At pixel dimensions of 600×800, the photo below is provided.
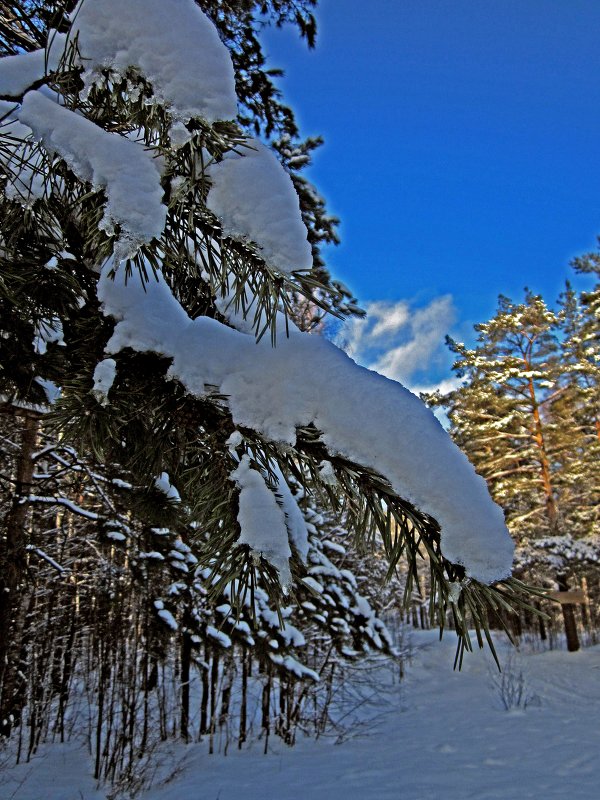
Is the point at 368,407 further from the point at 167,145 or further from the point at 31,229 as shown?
the point at 31,229

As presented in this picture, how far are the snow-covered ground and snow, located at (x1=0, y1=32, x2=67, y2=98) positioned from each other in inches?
187

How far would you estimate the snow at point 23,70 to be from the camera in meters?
0.95

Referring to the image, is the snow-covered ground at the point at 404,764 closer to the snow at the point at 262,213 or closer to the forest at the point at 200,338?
the forest at the point at 200,338

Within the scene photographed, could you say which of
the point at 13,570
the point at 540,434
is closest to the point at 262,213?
the point at 13,570

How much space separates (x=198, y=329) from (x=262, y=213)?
309 mm

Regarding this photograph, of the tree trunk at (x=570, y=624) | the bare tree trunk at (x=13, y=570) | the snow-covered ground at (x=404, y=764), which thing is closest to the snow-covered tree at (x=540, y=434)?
the tree trunk at (x=570, y=624)

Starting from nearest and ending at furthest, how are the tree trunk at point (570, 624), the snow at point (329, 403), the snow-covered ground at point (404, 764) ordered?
the snow at point (329, 403) → the snow-covered ground at point (404, 764) → the tree trunk at point (570, 624)

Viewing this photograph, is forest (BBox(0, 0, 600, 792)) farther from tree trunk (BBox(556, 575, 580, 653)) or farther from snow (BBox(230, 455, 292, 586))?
tree trunk (BBox(556, 575, 580, 653))

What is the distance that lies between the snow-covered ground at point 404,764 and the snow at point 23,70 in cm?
475

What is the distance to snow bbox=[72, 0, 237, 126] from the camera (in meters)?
0.75

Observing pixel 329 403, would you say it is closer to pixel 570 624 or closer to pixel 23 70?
pixel 23 70

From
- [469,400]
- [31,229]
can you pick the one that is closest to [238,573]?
[31,229]

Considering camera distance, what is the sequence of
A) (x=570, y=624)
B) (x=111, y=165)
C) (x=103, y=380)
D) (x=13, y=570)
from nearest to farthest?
(x=111, y=165) < (x=103, y=380) < (x=13, y=570) < (x=570, y=624)

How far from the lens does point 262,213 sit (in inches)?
30.8
